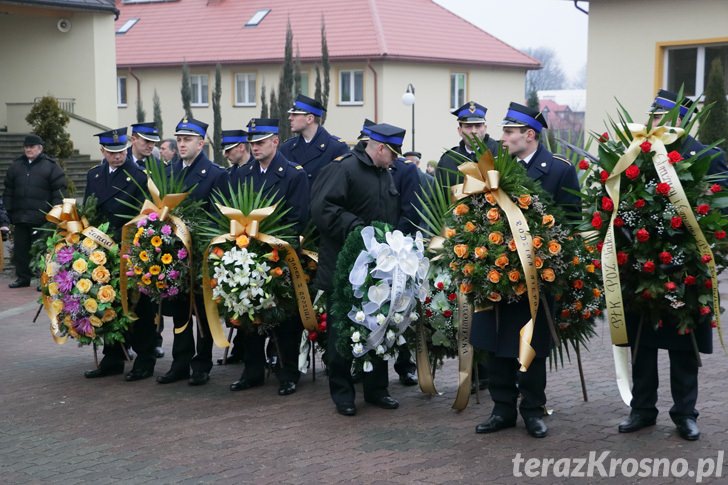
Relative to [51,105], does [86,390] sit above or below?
below

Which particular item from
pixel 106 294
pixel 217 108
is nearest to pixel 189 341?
pixel 106 294

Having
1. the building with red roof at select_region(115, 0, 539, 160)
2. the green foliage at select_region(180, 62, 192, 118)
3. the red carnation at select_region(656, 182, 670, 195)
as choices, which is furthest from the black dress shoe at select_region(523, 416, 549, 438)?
the green foliage at select_region(180, 62, 192, 118)

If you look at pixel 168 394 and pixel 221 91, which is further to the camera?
pixel 221 91

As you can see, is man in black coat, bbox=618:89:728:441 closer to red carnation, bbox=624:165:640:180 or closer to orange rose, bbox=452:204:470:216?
red carnation, bbox=624:165:640:180

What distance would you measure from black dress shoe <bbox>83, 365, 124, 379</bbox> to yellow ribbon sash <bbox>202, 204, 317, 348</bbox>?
1.29 metres

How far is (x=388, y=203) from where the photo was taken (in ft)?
23.3

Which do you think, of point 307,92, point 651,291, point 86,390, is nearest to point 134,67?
point 307,92

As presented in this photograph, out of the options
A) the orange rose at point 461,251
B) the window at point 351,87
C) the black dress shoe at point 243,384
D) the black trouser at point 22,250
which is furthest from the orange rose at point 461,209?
the window at point 351,87

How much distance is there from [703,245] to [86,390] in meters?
4.87

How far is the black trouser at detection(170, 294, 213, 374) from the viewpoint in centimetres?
786

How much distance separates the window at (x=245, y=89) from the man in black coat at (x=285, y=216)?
34621mm

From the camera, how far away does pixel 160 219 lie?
7504 mm

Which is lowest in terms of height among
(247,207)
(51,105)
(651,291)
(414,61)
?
(651,291)

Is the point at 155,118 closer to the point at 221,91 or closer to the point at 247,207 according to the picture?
the point at 221,91
